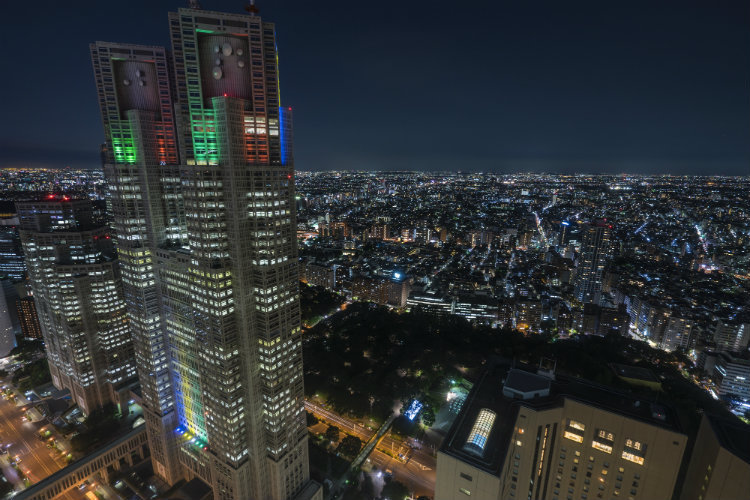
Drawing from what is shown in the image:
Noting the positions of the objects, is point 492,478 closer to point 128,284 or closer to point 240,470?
point 240,470

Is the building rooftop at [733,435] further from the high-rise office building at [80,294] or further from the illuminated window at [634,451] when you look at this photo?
the high-rise office building at [80,294]

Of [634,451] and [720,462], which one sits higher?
[720,462]

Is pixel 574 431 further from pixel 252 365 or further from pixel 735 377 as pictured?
pixel 735 377

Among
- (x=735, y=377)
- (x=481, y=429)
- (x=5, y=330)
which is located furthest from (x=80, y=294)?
(x=735, y=377)

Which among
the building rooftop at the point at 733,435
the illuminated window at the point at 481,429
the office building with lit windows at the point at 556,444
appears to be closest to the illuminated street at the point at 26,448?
the office building with lit windows at the point at 556,444

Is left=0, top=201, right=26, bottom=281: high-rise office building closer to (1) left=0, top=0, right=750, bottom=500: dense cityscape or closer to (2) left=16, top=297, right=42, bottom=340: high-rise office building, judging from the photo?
(1) left=0, top=0, right=750, bottom=500: dense cityscape
